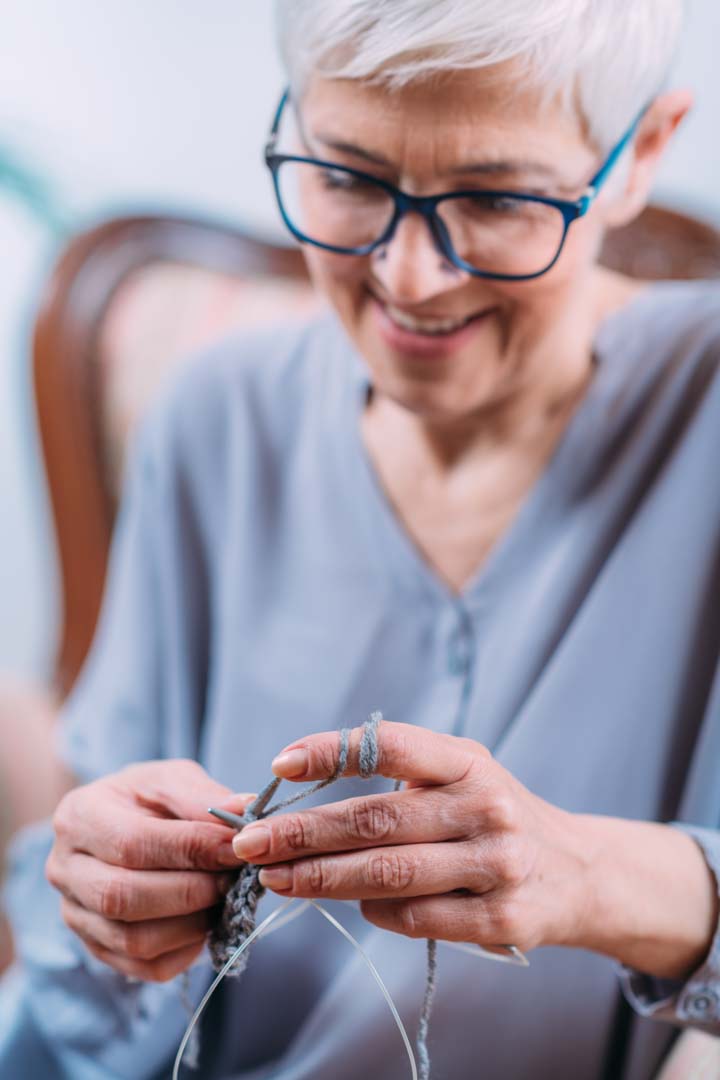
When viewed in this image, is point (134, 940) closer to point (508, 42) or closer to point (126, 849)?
point (126, 849)

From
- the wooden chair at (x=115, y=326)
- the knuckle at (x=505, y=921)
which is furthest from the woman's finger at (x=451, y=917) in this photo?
the wooden chair at (x=115, y=326)

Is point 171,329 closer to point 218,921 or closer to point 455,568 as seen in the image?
point 455,568

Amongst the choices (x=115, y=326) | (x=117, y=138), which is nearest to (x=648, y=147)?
(x=115, y=326)

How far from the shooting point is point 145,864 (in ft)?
1.80

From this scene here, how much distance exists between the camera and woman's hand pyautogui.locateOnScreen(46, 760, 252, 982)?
542 millimetres

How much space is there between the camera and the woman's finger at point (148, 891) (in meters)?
0.54

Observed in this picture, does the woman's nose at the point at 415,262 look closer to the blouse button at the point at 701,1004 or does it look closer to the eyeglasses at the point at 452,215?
the eyeglasses at the point at 452,215

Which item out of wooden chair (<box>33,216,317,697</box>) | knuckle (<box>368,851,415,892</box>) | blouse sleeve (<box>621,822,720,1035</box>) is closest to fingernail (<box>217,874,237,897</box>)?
knuckle (<box>368,851,415,892</box>)

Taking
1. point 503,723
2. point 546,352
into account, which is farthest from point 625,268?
point 503,723

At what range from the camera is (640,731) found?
2.33ft

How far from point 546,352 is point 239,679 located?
36 centimetres

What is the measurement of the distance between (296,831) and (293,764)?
0.14 ft

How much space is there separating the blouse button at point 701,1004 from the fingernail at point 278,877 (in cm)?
30

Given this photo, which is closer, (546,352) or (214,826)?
(214,826)
